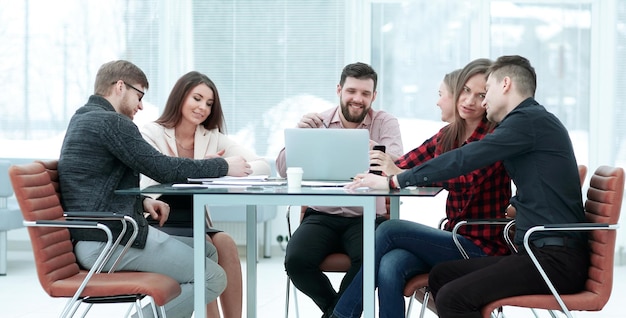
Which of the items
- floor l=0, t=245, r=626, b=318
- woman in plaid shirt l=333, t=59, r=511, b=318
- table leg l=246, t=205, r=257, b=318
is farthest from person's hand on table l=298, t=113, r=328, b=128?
floor l=0, t=245, r=626, b=318

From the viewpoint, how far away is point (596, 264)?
2875mm

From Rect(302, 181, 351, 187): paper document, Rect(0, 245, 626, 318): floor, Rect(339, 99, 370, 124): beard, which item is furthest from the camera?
Rect(0, 245, 626, 318): floor

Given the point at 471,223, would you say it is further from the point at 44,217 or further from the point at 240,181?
the point at 44,217

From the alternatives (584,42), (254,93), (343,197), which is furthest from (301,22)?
(343,197)

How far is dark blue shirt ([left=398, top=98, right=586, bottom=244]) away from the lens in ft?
9.54

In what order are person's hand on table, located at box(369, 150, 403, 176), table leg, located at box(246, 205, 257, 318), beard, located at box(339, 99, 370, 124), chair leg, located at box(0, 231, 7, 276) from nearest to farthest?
person's hand on table, located at box(369, 150, 403, 176)
table leg, located at box(246, 205, 257, 318)
beard, located at box(339, 99, 370, 124)
chair leg, located at box(0, 231, 7, 276)

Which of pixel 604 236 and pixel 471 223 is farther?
pixel 471 223

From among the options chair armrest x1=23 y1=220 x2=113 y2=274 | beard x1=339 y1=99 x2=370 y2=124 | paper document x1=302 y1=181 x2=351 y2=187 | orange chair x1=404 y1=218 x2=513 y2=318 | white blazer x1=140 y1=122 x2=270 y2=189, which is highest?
beard x1=339 y1=99 x2=370 y2=124

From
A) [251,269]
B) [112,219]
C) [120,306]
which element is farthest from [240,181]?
[120,306]

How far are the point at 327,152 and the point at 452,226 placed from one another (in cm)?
55

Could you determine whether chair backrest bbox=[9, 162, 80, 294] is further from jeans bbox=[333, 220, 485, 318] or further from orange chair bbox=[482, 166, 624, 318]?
A: orange chair bbox=[482, 166, 624, 318]

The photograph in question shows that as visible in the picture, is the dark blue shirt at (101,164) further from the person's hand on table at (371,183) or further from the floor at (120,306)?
the floor at (120,306)

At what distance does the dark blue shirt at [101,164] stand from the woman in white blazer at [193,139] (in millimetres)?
600

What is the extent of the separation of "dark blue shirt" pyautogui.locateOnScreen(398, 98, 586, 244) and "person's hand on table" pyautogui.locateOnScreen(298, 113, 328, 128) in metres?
1.17
